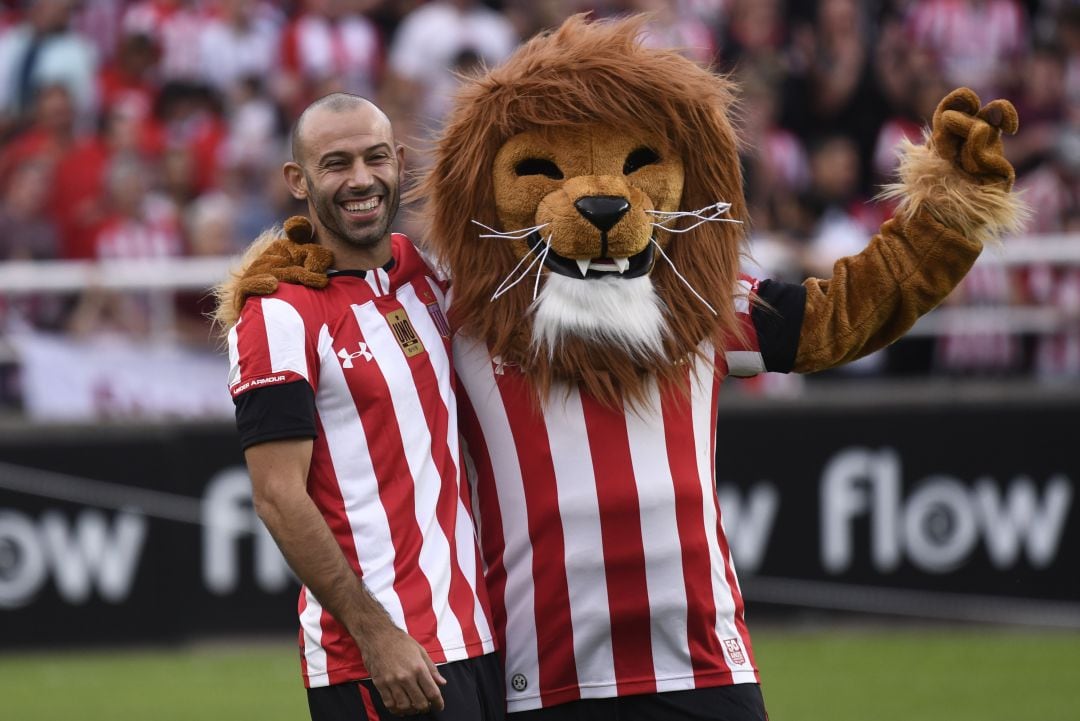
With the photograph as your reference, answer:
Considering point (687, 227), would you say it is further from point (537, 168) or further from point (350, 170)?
point (350, 170)

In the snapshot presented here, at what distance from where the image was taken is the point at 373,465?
3902 mm

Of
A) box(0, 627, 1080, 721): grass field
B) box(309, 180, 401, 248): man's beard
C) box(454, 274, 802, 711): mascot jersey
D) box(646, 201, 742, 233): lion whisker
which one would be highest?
box(309, 180, 401, 248): man's beard

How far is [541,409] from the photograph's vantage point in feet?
13.6

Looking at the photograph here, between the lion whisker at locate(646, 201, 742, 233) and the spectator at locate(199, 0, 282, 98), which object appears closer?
the lion whisker at locate(646, 201, 742, 233)

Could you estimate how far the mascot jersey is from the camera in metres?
4.10

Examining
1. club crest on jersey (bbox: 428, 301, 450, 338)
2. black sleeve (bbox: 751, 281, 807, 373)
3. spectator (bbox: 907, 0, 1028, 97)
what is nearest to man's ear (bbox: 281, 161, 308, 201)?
club crest on jersey (bbox: 428, 301, 450, 338)

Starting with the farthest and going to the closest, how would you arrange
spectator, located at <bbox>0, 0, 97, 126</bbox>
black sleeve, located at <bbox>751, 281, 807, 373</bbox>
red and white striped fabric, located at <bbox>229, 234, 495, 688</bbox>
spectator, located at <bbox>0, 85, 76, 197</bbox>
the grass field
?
spectator, located at <bbox>0, 0, 97, 126</bbox>, spectator, located at <bbox>0, 85, 76, 197</bbox>, the grass field, black sleeve, located at <bbox>751, 281, 807, 373</bbox>, red and white striped fabric, located at <bbox>229, 234, 495, 688</bbox>

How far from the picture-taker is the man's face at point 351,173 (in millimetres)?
4031

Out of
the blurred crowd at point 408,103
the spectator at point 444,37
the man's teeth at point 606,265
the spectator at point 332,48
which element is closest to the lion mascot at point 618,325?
the man's teeth at point 606,265

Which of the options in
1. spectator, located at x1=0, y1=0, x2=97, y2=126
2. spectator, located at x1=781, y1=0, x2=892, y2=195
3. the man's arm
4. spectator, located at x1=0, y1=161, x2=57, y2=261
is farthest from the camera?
spectator, located at x1=0, y1=0, x2=97, y2=126

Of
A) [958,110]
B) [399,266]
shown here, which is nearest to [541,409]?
[399,266]

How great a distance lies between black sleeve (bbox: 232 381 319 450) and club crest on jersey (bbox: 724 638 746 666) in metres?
1.12

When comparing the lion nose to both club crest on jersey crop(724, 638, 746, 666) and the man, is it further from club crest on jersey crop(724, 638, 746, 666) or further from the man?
club crest on jersey crop(724, 638, 746, 666)

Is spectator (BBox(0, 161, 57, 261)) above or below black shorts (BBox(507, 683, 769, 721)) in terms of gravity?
above
